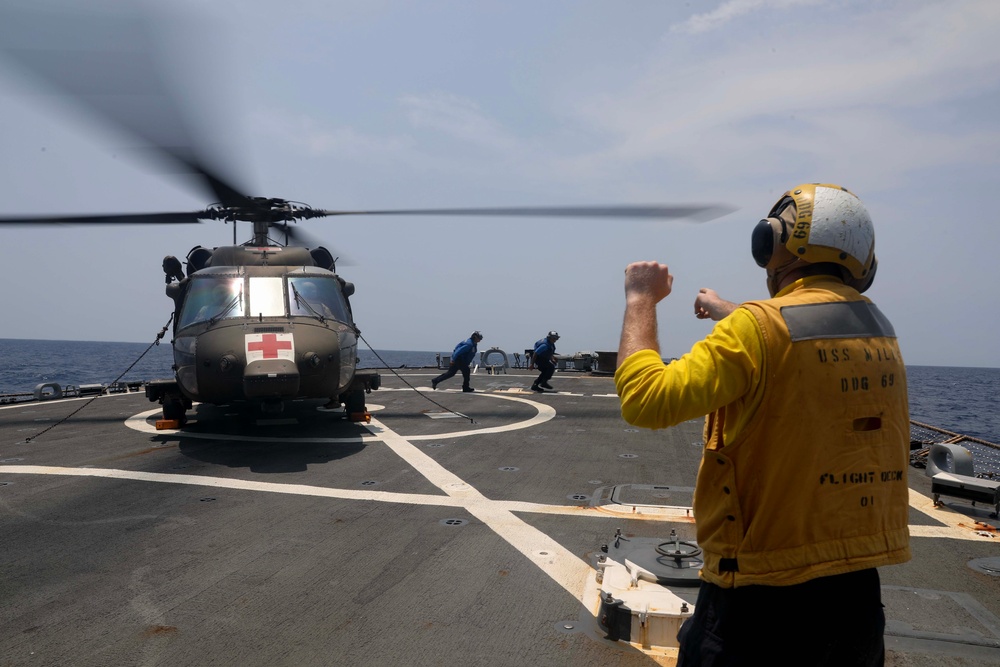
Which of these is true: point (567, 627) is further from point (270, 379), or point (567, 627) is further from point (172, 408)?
point (172, 408)

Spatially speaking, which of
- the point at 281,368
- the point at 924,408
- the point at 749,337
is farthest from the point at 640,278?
the point at 924,408

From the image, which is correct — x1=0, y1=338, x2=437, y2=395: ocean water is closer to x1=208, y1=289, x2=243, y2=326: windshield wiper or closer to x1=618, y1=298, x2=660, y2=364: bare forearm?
x1=208, y1=289, x2=243, y2=326: windshield wiper

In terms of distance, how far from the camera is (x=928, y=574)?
14.0ft

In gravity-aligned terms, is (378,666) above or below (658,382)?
below

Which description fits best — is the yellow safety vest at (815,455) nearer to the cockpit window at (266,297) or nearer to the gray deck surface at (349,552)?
the gray deck surface at (349,552)

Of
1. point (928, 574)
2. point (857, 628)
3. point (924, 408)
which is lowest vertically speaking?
point (924, 408)

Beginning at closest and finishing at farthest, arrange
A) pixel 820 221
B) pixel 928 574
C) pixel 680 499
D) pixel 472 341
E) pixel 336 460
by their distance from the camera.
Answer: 1. pixel 820 221
2. pixel 928 574
3. pixel 680 499
4. pixel 336 460
5. pixel 472 341

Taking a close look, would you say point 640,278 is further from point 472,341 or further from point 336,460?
point 472,341

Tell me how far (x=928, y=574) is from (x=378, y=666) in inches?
143

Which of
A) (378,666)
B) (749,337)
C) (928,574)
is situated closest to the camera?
(749,337)

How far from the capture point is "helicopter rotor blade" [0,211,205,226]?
9.63 metres

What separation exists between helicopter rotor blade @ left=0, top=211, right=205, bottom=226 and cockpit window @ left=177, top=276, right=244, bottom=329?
1.51m

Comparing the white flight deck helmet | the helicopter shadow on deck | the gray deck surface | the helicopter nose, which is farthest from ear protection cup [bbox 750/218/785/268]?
the helicopter nose

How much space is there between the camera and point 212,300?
986cm
